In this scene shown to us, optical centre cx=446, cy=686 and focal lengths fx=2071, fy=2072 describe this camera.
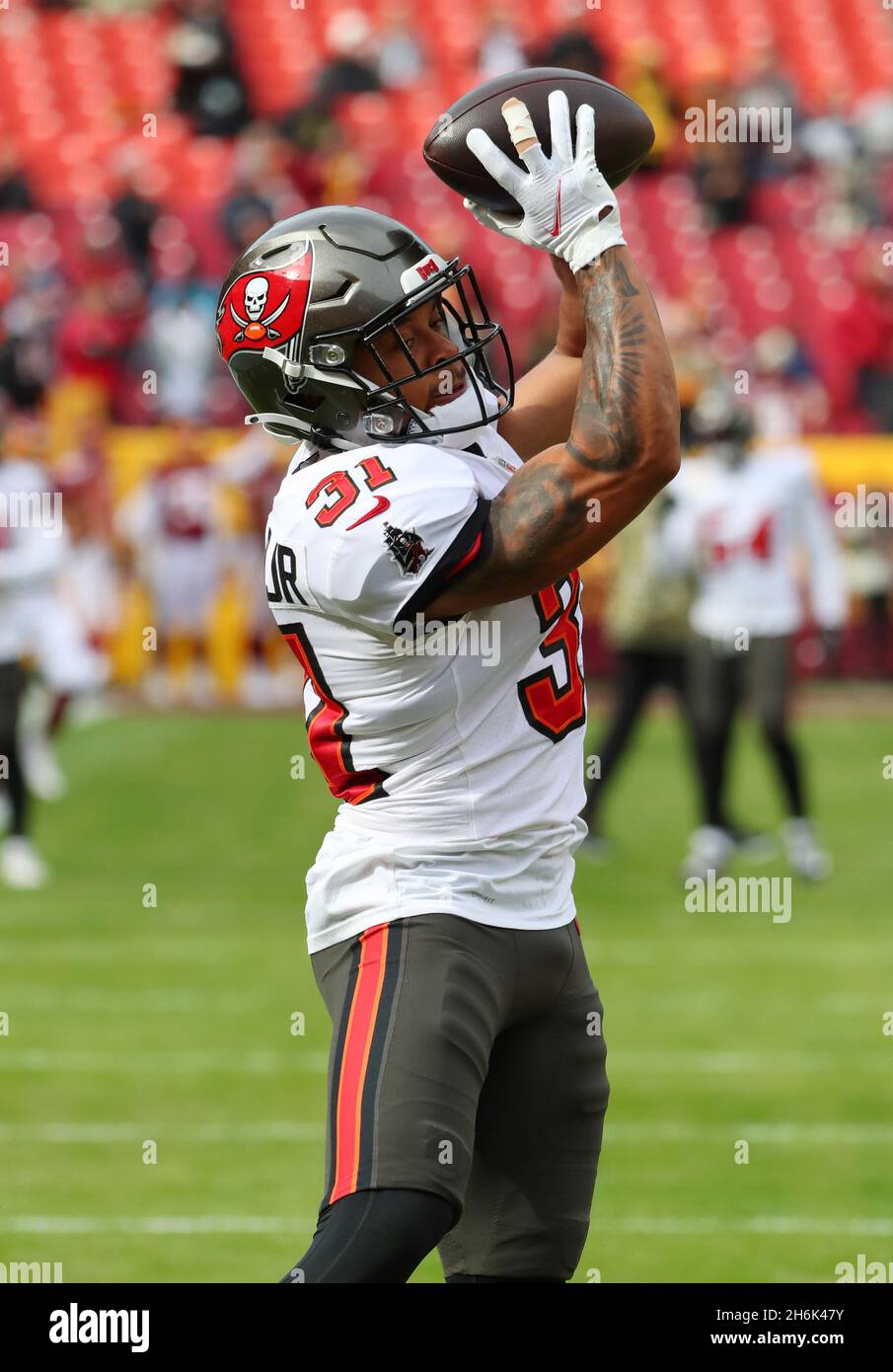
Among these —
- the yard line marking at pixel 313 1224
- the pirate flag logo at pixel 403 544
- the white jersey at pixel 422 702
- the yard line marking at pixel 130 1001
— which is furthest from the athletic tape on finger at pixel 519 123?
the yard line marking at pixel 130 1001

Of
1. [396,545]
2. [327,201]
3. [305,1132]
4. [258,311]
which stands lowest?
[305,1132]

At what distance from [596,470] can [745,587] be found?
5.90 meters

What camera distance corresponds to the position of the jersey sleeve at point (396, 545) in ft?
8.77

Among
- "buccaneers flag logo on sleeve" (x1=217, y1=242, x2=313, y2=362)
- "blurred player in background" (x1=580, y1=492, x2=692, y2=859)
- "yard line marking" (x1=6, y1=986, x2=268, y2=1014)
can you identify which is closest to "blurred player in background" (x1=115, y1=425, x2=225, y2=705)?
"blurred player in background" (x1=580, y1=492, x2=692, y2=859)

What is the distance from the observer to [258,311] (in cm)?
288

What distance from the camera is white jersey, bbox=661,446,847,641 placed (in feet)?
27.8

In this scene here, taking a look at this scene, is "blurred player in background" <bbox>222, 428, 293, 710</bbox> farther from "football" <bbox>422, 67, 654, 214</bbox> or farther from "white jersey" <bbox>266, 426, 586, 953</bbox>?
"white jersey" <bbox>266, 426, 586, 953</bbox>

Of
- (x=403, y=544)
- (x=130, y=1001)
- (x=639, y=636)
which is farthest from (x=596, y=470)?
(x=639, y=636)

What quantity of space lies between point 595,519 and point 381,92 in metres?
14.0

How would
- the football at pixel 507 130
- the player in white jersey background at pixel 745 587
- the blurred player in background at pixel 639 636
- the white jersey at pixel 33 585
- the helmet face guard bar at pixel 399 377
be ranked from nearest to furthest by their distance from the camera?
the helmet face guard bar at pixel 399 377, the football at pixel 507 130, the player in white jersey background at pixel 745 587, the blurred player in background at pixel 639 636, the white jersey at pixel 33 585

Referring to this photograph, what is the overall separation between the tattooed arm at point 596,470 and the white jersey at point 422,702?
4cm

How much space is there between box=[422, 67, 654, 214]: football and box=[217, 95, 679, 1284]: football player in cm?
10

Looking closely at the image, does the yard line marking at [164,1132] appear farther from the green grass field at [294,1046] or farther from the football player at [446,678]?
the football player at [446,678]

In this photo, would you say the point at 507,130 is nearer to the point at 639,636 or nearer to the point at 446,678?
the point at 446,678
